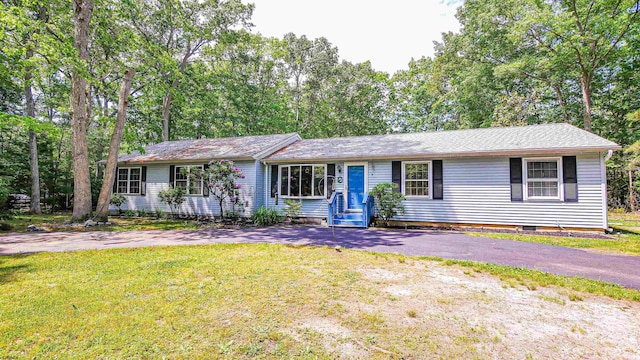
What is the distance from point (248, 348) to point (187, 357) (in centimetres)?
49

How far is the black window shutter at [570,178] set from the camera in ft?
28.3

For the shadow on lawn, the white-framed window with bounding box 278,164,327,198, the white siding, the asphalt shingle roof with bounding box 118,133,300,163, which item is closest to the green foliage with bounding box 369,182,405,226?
the white siding

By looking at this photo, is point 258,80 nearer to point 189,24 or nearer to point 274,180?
point 189,24

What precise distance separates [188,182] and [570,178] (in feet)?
47.1

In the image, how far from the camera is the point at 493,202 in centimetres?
952

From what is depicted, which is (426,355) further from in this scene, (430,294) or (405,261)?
(405,261)

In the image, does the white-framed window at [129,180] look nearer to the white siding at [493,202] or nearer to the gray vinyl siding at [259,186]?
the gray vinyl siding at [259,186]

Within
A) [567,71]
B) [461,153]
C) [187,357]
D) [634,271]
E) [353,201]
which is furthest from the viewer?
[567,71]

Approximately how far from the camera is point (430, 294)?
3.81 m

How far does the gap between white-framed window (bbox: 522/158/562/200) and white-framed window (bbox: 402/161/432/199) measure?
9.67 ft

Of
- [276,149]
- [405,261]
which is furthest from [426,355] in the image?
[276,149]

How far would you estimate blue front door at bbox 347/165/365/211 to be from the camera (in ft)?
36.0

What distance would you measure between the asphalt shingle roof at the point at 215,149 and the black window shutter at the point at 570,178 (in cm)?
1049

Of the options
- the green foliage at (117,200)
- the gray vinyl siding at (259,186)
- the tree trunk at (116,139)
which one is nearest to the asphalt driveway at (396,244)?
the gray vinyl siding at (259,186)
